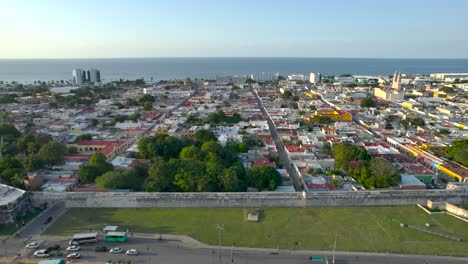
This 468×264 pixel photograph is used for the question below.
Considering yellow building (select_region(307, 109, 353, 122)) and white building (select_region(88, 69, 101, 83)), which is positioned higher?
white building (select_region(88, 69, 101, 83))

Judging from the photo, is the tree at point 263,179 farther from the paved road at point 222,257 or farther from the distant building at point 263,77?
the distant building at point 263,77

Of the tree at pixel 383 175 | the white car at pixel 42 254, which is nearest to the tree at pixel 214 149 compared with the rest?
the tree at pixel 383 175

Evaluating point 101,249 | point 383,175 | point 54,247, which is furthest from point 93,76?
point 383,175

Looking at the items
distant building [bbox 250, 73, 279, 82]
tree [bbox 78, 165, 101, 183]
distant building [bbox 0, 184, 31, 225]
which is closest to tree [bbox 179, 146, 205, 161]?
tree [bbox 78, 165, 101, 183]

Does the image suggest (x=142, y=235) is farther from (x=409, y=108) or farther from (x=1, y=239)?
(x=409, y=108)

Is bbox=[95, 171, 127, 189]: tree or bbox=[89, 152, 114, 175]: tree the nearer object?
bbox=[95, 171, 127, 189]: tree

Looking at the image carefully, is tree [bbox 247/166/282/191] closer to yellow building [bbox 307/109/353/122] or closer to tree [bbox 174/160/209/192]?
tree [bbox 174/160/209/192]

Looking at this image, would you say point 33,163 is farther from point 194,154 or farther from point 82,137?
point 194,154
